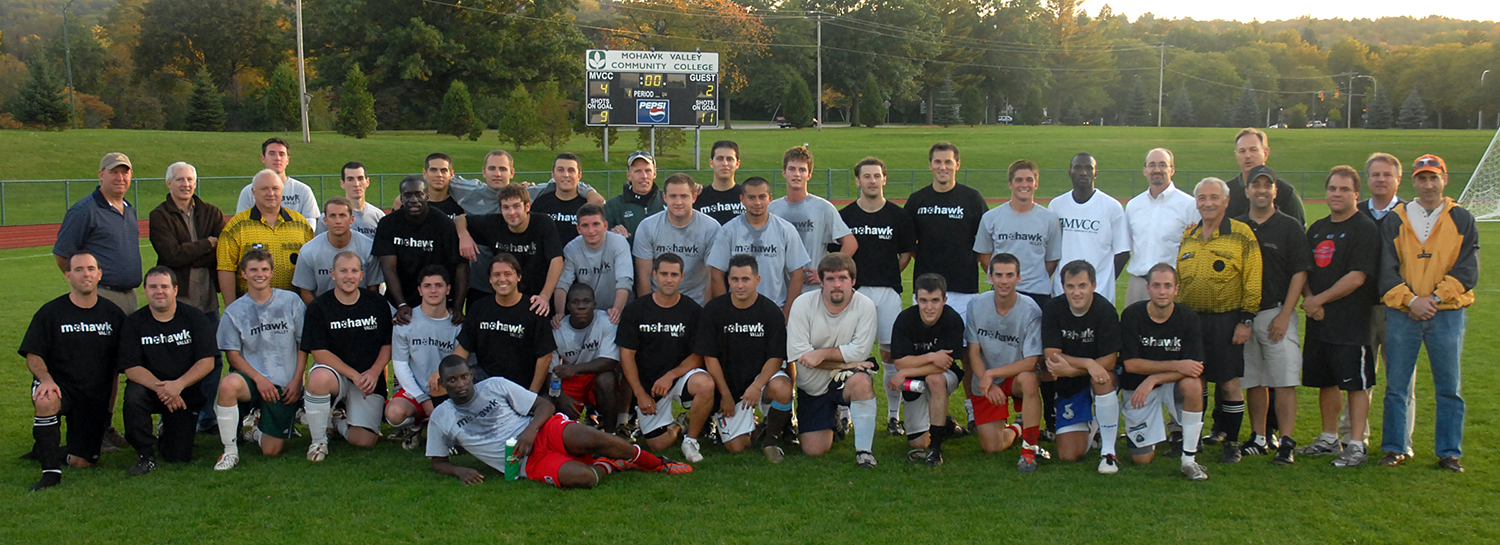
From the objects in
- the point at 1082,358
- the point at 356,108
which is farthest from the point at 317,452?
the point at 356,108

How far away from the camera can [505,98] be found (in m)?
46.6

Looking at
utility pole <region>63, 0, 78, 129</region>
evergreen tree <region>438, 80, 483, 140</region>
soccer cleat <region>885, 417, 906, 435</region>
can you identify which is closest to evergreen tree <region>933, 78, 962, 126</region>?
evergreen tree <region>438, 80, 483, 140</region>

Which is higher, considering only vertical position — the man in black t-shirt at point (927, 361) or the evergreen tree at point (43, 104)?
the evergreen tree at point (43, 104)

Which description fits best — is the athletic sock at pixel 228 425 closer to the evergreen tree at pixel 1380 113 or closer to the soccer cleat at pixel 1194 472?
the soccer cleat at pixel 1194 472

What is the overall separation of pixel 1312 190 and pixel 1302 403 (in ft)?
105

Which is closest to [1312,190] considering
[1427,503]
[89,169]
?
[1427,503]

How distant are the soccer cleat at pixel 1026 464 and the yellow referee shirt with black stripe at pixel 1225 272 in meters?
1.36

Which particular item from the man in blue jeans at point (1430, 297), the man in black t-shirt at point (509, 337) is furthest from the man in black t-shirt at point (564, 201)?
the man in blue jeans at point (1430, 297)

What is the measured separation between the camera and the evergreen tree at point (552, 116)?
34.6 meters

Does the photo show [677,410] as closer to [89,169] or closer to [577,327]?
[577,327]

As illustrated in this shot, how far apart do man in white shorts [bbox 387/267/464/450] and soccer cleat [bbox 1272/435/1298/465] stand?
4.98 m

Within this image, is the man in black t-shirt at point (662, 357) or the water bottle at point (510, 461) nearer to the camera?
the water bottle at point (510, 461)

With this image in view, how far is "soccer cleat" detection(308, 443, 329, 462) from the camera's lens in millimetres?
6001

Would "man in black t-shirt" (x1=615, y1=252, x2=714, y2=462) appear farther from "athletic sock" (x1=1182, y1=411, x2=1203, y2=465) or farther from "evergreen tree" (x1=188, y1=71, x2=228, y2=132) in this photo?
"evergreen tree" (x1=188, y1=71, x2=228, y2=132)
